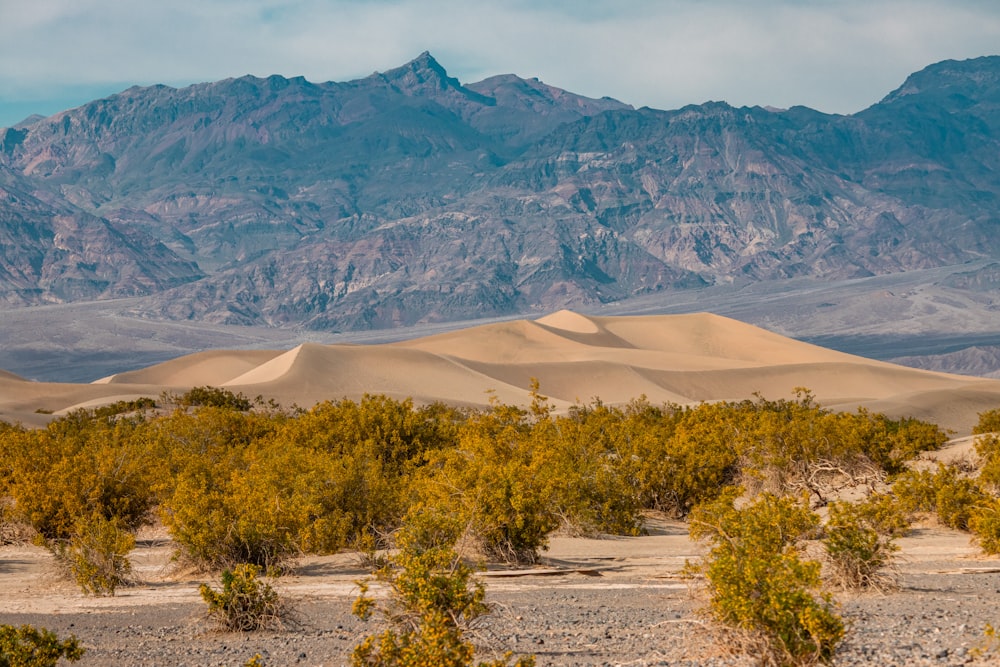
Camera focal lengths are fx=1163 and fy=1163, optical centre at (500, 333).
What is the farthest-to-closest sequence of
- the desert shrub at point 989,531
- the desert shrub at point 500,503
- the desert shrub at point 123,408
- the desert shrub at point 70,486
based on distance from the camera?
1. the desert shrub at point 123,408
2. the desert shrub at point 70,486
3. the desert shrub at point 500,503
4. the desert shrub at point 989,531

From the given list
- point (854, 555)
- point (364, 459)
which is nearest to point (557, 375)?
point (364, 459)

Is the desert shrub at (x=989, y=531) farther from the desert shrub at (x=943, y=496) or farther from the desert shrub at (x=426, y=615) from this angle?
the desert shrub at (x=426, y=615)

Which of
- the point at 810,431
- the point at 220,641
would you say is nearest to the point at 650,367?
the point at 810,431

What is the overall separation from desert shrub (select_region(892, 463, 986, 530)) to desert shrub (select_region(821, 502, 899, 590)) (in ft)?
24.4

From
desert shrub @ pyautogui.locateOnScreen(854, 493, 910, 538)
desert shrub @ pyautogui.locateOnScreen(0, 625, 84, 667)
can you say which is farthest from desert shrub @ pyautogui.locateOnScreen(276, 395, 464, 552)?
desert shrub @ pyautogui.locateOnScreen(0, 625, 84, 667)

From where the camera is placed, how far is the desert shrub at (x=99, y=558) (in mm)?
16797

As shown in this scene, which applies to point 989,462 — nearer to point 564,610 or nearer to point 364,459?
point 364,459

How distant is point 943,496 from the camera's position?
71.8 ft

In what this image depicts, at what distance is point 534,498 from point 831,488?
11295 millimetres

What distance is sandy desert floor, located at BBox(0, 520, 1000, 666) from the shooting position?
37.5 ft

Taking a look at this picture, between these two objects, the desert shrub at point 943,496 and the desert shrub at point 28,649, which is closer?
the desert shrub at point 28,649

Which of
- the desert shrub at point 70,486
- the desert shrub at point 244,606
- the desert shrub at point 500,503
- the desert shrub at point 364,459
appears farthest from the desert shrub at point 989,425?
the desert shrub at point 244,606

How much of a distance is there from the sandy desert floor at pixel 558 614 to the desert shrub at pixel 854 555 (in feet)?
0.97

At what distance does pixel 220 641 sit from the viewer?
13.4m
